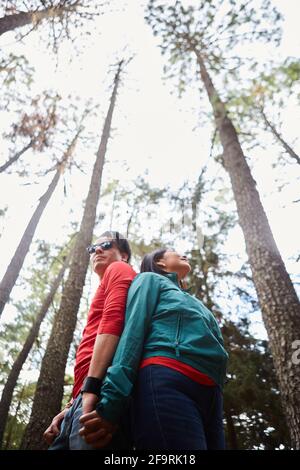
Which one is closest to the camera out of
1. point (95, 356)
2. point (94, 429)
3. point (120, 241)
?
point (94, 429)

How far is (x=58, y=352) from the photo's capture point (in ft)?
19.7

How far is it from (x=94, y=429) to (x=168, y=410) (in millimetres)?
370

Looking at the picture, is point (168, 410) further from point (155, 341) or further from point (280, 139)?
point (280, 139)

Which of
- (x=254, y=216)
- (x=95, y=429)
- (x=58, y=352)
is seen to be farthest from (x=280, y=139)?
(x=95, y=429)

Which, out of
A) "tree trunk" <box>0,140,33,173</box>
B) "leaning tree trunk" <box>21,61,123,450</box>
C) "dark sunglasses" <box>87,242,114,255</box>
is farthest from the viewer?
"tree trunk" <box>0,140,33,173</box>

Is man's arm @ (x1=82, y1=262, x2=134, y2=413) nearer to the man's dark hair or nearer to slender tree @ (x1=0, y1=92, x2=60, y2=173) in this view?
the man's dark hair

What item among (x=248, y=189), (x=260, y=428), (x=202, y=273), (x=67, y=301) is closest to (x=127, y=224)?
(x=202, y=273)

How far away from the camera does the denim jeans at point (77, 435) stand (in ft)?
5.13

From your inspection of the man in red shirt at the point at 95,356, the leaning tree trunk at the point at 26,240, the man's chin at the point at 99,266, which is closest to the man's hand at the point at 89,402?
the man in red shirt at the point at 95,356

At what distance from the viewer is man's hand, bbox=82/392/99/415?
5.14ft

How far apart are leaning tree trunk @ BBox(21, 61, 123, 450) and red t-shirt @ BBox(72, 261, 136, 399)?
406cm

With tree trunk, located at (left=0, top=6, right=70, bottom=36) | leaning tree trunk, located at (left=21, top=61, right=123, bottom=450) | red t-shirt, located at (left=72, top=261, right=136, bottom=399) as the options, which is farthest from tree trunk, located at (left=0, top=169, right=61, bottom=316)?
red t-shirt, located at (left=72, top=261, right=136, bottom=399)

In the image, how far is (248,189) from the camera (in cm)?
610

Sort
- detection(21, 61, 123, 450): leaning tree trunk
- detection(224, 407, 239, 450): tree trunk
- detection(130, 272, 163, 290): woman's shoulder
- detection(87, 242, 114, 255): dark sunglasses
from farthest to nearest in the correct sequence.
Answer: detection(224, 407, 239, 450): tree trunk → detection(21, 61, 123, 450): leaning tree trunk → detection(87, 242, 114, 255): dark sunglasses → detection(130, 272, 163, 290): woman's shoulder
